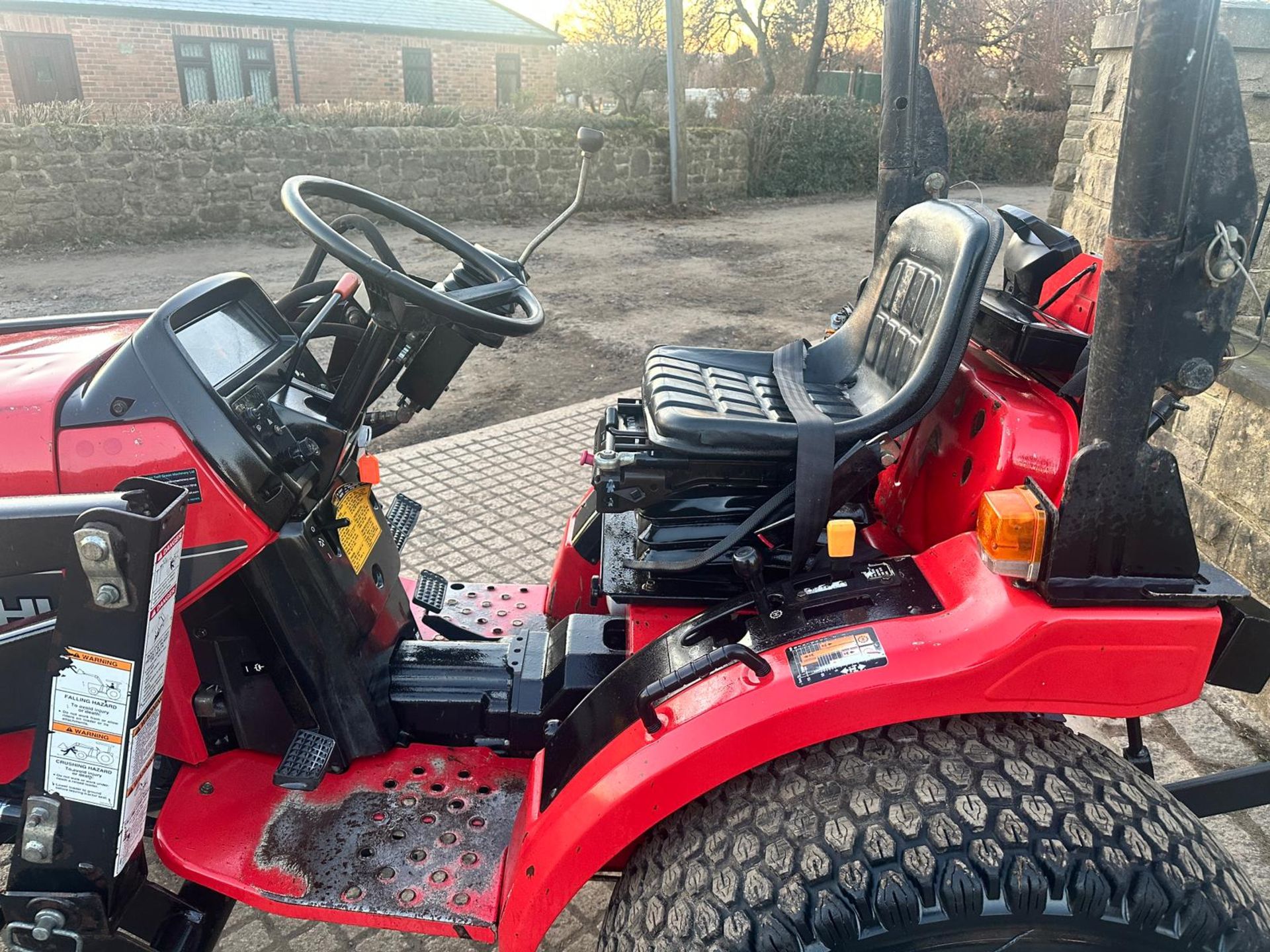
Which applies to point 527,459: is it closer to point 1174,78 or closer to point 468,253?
point 468,253

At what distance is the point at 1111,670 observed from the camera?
56.2 inches

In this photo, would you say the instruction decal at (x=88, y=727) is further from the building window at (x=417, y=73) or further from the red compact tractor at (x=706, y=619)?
the building window at (x=417, y=73)

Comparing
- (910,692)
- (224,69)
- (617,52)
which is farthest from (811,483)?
(224,69)

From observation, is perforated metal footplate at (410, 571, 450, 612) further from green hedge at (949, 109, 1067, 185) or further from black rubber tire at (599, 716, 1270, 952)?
green hedge at (949, 109, 1067, 185)

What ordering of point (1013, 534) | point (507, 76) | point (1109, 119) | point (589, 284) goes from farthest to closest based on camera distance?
point (507, 76) < point (589, 284) < point (1109, 119) < point (1013, 534)

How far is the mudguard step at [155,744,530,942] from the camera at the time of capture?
70.6 inches

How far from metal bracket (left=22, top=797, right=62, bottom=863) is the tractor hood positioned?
1.79 feet

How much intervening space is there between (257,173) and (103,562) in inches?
447

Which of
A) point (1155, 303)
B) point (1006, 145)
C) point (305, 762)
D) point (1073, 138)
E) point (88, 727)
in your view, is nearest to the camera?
point (1155, 303)

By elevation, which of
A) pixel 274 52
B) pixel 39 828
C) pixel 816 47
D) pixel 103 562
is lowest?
pixel 39 828

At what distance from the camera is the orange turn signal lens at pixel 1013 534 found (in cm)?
140

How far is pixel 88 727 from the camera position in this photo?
151 centimetres

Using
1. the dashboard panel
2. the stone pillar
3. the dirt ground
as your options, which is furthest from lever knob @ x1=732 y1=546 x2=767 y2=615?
the stone pillar

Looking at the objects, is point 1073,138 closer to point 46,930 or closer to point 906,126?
point 906,126
